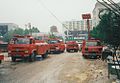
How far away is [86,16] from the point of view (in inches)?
1585

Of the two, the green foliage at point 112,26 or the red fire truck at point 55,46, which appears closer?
the green foliage at point 112,26

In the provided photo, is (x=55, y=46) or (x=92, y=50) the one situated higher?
(x=55, y=46)

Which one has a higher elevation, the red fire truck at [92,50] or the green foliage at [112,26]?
the green foliage at [112,26]

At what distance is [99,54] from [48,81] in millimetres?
15599

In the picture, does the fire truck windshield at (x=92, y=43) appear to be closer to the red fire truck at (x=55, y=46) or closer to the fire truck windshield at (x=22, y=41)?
the fire truck windshield at (x=22, y=41)

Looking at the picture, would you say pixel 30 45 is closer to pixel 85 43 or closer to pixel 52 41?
pixel 85 43

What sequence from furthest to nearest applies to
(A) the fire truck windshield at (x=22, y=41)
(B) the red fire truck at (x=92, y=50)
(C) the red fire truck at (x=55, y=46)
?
(C) the red fire truck at (x=55, y=46) < (B) the red fire truck at (x=92, y=50) < (A) the fire truck windshield at (x=22, y=41)

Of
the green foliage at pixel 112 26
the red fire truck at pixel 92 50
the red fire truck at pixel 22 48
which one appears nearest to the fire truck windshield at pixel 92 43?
the red fire truck at pixel 92 50

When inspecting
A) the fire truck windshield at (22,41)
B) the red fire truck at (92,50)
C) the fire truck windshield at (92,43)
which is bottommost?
the red fire truck at (92,50)

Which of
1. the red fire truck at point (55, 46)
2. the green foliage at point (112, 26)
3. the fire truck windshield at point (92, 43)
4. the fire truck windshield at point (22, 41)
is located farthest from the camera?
the red fire truck at point (55, 46)

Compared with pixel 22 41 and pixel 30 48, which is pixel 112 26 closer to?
pixel 30 48

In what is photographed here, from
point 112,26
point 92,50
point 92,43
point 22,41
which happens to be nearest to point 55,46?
point 92,43

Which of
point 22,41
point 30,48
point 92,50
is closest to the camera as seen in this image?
point 30,48

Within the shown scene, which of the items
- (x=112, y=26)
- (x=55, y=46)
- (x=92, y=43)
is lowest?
(x=55, y=46)
